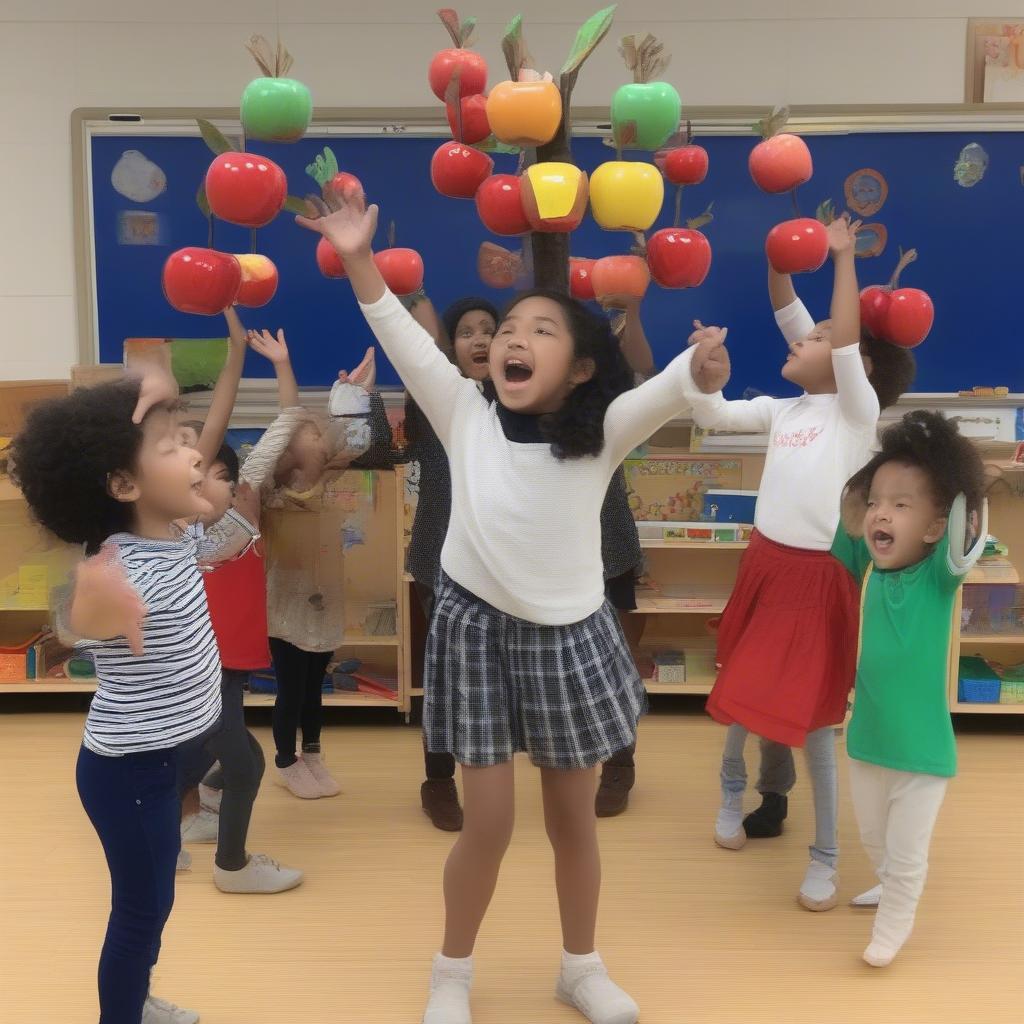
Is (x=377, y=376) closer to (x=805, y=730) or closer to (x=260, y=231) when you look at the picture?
(x=260, y=231)

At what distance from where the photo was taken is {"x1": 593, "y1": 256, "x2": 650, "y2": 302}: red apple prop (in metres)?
1.76

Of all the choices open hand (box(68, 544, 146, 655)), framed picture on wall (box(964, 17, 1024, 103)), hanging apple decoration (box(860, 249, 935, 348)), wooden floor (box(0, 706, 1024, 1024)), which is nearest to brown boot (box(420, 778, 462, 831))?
→ wooden floor (box(0, 706, 1024, 1024))

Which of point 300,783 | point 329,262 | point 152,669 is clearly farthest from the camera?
point 300,783

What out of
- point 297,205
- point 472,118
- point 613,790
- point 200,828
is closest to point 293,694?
point 200,828

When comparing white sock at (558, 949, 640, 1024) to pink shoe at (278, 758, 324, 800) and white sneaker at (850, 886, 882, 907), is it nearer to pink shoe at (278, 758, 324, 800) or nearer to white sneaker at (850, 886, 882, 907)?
white sneaker at (850, 886, 882, 907)

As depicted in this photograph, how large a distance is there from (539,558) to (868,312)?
35.4 inches

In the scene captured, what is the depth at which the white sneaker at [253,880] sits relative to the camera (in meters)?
2.31

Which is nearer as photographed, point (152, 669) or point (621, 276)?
point (152, 669)

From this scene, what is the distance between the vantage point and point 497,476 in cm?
172

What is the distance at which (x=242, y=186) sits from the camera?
1.68 m

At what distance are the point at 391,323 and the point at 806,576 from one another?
102 cm

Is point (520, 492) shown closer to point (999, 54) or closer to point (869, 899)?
point (869, 899)

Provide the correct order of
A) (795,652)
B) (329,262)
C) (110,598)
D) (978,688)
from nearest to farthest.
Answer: (110,598)
(329,262)
(795,652)
(978,688)

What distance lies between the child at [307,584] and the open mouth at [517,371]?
910 millimetres
